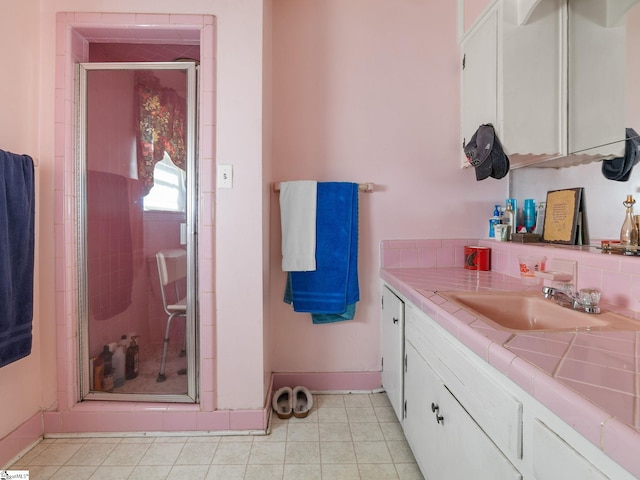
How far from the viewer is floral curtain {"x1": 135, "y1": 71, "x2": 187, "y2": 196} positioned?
5.15 ft

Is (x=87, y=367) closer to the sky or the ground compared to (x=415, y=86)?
closer to the ground

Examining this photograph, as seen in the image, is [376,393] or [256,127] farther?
[376,393]

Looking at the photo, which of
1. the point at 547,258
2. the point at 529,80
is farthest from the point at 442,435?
the point at 529,80

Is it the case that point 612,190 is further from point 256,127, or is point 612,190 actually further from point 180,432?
point 180,432

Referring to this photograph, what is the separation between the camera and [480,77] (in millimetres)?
1548

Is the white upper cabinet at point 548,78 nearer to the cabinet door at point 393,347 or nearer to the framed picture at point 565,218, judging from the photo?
the framed picture at point 565,218

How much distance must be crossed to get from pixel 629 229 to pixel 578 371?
0.84 metres

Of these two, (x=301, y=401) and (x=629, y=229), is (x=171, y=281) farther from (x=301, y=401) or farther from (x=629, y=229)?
(x=629, y=229)

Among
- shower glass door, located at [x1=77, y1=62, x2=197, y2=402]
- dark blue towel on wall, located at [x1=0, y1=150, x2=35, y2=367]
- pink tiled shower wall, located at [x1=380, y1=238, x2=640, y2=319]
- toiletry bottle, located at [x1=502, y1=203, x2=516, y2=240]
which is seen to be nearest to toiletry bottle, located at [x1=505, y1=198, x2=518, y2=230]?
toiletry bottle, located at [x1=502, y1=203, x2=516, y2=240]

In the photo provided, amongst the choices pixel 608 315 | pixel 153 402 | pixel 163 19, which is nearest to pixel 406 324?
pixel 608 315

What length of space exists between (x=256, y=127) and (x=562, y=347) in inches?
55.0

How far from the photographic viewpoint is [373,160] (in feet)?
6.02

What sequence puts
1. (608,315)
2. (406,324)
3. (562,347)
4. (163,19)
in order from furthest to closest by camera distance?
1. (163,19)
2. (406,324)
3. (608,315)
4. (562,347)

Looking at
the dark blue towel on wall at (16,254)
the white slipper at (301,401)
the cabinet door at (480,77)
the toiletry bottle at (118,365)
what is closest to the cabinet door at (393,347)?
the white slipper at (301,401)
